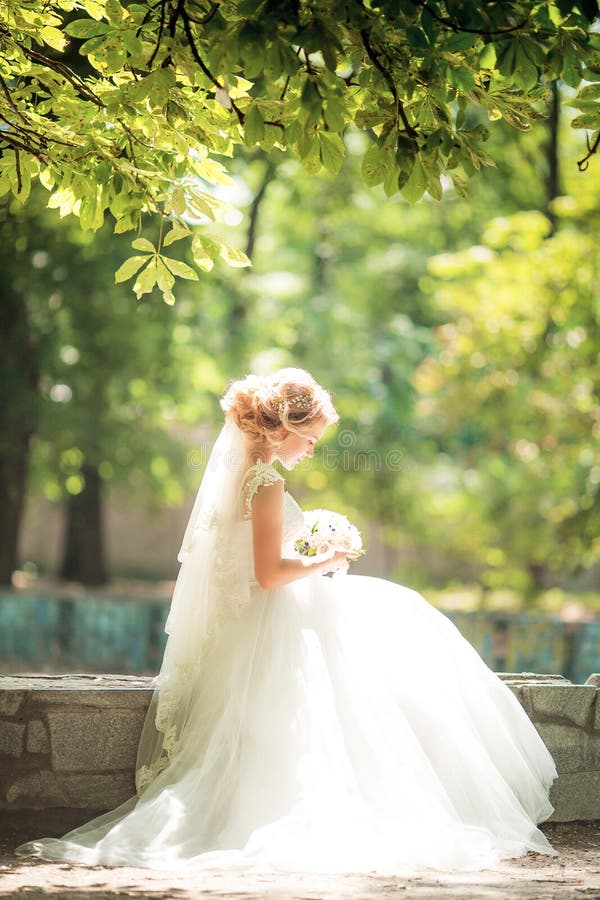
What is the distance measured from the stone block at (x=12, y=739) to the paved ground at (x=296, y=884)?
1.34 feet

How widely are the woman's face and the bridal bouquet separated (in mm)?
317

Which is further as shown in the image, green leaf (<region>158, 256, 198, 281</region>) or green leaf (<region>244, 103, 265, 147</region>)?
green leaf (<region>158, 256, 198, 281</region>)

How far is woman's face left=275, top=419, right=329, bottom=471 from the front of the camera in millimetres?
4957

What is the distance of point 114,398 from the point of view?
1537 centimetres

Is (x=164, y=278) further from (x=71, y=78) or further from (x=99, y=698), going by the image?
(x=99, y=698)

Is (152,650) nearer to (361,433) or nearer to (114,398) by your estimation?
(114,398)

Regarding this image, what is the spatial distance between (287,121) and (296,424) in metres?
1.35

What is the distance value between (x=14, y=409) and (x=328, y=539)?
9654mm

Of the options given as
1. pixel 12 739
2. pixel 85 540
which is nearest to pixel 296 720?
pixel 12 739

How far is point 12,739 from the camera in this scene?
14.7 ft

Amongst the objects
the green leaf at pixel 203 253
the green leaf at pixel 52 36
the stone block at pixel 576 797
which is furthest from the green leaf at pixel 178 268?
the stone block at pixel 576 797

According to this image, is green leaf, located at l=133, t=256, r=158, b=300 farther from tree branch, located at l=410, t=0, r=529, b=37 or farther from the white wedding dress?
tree branch, located at l=410, t=0, r=529, b=37

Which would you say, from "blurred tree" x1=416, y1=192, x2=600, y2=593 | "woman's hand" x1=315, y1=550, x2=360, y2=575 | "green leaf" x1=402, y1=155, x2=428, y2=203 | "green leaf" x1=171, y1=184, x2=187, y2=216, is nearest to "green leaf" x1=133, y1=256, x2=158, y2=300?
"green leaf" x1=171, y1=184, x2=187, y2=216

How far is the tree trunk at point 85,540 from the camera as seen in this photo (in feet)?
63.4
